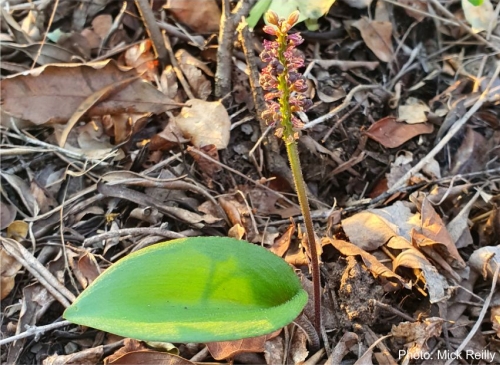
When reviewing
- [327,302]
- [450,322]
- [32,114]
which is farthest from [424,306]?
[32,114]

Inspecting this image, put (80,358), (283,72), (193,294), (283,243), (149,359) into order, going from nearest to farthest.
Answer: (283,72) < (193,294) < (149,359) < (80,358) < (283,243)

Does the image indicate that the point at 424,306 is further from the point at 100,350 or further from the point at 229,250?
the point at 100,350

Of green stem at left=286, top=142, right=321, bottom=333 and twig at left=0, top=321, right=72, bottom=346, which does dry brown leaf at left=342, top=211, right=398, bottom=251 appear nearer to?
green stem at left=286, top=142, right=321, bottom=333

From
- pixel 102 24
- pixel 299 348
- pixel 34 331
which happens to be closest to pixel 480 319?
pixel 299 348

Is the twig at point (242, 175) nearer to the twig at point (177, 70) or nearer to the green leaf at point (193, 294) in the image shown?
the twig at point (177, 70)

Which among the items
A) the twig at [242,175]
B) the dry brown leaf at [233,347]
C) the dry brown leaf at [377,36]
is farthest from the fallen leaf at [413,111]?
the dry brown leaf at [233,347]

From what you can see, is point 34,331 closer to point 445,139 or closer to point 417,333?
point 417,333
